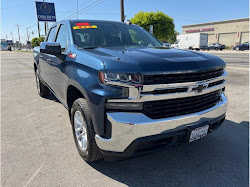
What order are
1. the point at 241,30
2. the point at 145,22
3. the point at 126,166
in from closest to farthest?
the point at 126,166, the point at 145,22, the point at 241,30

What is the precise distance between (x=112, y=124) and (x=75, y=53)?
1.18 metres

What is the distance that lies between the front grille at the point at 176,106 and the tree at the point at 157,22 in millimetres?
35432

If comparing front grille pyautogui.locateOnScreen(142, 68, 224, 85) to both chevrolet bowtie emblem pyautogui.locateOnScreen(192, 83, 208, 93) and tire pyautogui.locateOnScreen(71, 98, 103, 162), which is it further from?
tire pyautogui.locateOnScreen(71, 98, 103, 162)

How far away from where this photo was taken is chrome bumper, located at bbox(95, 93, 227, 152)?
1.91 metres

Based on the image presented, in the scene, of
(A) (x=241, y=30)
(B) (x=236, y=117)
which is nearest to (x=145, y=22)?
(A) (x=241, y=30)

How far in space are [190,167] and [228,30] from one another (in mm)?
62431

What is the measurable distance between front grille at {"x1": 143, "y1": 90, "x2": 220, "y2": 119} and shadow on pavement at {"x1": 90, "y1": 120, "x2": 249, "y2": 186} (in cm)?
75

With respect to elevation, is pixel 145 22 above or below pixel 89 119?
above

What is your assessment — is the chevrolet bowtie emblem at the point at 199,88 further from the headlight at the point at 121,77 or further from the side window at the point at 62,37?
the side window at the point at 62,37

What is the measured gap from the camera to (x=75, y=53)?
2.64m

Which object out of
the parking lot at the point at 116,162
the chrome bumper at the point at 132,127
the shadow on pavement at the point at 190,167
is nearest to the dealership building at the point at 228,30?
the parking lot at the point at 116,162

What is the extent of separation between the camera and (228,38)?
56.4 meters

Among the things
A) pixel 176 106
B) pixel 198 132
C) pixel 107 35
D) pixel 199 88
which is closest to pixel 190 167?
pixel 198 132

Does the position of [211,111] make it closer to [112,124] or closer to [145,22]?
[112,124]
